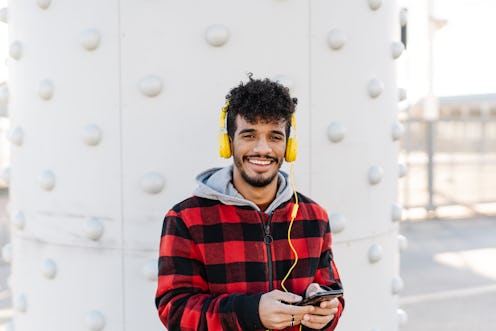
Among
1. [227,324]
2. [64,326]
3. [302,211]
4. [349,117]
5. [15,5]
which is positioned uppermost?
[15,5]

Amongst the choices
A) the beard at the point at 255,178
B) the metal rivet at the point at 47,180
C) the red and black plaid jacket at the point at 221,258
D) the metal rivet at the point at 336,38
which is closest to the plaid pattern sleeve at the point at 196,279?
the red and black plaid jacket at the point at 221,258

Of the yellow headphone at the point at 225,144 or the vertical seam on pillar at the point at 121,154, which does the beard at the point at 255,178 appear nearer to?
the yellow headphone at the point at 225,144

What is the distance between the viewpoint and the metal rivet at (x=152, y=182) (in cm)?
229

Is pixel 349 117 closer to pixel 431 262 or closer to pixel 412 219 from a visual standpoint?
pixel 431 262

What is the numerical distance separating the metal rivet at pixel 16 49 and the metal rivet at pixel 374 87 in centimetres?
146

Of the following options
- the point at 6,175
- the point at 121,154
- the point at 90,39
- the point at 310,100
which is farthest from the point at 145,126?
the point at 6,175

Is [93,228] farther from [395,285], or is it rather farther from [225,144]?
[395,285]

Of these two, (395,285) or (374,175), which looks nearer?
(374,175)

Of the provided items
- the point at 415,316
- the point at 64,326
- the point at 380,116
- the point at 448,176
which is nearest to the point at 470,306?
the point at 415,316

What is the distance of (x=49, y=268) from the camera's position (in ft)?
8.09

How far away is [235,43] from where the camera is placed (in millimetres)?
2316

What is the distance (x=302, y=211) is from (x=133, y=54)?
93 cm

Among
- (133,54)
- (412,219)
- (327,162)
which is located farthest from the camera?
(412,219)

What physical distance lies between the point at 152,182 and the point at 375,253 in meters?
1.00
